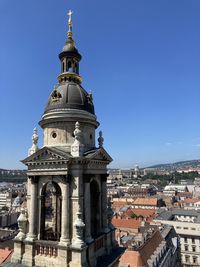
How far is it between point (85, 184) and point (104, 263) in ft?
16.0

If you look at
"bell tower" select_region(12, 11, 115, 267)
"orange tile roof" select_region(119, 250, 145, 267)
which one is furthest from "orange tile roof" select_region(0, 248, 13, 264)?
"bell tower" select_region(12, 11, 115, 267)

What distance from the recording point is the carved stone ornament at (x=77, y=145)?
16188mm

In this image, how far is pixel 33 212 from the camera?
16.9m

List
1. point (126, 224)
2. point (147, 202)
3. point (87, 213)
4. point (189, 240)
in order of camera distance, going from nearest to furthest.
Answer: point (87, 213) → point (189, 240) → point (126, 224) → point (147, 202)

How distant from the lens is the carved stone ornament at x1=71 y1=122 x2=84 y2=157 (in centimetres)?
1619

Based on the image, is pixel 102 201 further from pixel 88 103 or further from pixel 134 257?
pixel 134 257

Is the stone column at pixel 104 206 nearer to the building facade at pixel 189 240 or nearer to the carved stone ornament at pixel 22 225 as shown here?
the carved stone ornament at pixel 22 225

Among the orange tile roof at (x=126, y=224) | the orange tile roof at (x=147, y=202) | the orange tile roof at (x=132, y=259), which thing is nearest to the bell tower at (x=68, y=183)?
the orange tile roof at (x=132, y=259)

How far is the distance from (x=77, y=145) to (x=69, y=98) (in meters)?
3.43

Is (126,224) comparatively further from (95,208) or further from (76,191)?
(76,191)

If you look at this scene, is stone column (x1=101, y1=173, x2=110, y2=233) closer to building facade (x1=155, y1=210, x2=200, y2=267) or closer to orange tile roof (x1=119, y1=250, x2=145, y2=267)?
orange tile roof (x1=119, y1=250, x2=145, y2=267)

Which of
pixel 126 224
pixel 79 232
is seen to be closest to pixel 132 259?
pixel 79 232

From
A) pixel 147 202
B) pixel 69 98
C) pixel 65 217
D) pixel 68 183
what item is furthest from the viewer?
pixel 147 202

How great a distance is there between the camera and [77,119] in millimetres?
17438
